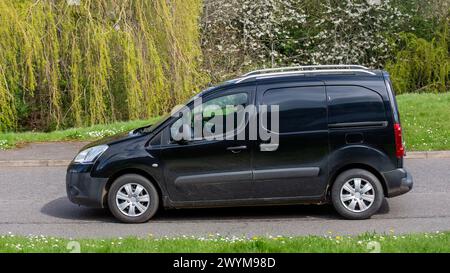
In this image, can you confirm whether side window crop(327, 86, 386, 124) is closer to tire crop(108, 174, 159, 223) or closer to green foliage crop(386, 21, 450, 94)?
tire crop(108, 174, 159, 223)

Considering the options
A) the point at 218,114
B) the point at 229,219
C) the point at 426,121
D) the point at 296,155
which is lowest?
the point at 229,219

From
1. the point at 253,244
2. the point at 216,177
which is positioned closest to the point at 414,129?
the point at 216,177

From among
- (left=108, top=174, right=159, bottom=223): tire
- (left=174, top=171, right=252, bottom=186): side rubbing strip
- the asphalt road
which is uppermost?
(left=174, top=171, right=252, bottom=186): side rubbing strip

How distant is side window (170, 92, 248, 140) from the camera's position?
30.0 feet

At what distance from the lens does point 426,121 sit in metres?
15.7

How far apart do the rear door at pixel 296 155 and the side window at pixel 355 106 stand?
0.40ft

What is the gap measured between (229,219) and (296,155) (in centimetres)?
121

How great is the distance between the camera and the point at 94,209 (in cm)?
1018

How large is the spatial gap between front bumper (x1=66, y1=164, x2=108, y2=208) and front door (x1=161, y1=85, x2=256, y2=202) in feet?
2.83

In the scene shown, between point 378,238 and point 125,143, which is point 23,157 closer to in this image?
point 125,143

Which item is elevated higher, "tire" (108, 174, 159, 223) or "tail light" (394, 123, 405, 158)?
"tail light" (394, 123, 405, 158)

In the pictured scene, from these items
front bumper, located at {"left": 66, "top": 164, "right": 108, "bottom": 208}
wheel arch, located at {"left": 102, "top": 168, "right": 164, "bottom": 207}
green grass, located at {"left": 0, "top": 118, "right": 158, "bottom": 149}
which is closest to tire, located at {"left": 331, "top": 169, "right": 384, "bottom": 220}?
wheel arch, located at {"left": 102, "top": 168, "right": 164, "bottom": 207}

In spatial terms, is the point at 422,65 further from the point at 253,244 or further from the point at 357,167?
the point at 253,244
